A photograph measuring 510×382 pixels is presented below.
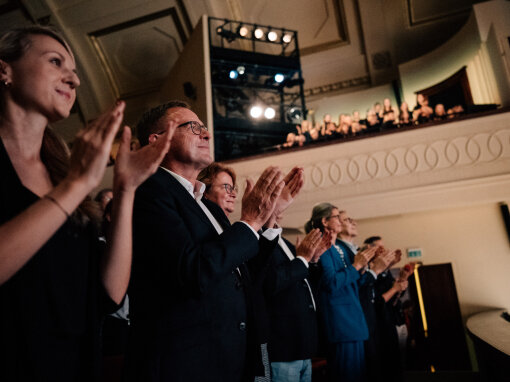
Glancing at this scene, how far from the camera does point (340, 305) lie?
2.50m

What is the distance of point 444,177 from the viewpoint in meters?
5.03

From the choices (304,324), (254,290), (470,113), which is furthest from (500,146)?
(254,290)

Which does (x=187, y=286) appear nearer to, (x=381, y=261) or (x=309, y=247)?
(x=309, y=247)

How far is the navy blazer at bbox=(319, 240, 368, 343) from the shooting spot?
244 centimetres

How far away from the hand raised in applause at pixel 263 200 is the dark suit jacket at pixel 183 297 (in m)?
0.06

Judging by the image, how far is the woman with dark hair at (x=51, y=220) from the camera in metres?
0.65

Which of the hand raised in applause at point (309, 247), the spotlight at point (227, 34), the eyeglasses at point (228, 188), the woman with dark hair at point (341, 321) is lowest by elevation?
the woman with dark hair at point (341, 321)

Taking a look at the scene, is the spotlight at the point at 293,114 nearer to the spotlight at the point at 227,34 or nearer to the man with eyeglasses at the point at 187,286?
the spotlight at the point at 227,34

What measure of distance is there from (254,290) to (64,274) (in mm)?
659

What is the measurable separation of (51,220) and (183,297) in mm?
491

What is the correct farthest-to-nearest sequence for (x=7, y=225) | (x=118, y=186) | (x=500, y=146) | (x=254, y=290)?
1. (x=500, y=146)
2. (x=254, y=290)
3. (x=118, y=186)
4. (x=7, y=225)

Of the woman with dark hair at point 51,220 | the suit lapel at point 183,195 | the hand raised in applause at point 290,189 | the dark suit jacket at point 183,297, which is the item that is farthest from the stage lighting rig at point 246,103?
the woman with dark hair at point 51,220

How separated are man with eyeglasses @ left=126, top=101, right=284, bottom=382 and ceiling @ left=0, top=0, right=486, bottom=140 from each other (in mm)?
8997

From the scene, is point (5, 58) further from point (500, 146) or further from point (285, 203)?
point (500, 146)
